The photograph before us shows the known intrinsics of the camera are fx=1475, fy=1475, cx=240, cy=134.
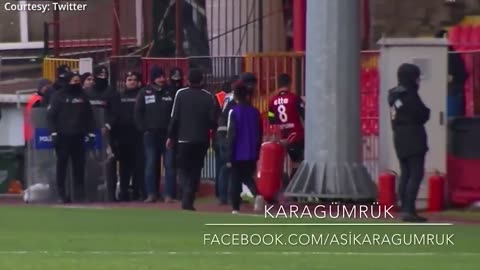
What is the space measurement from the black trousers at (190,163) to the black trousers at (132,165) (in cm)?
247

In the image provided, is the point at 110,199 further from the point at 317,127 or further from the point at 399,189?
the point at 399,189

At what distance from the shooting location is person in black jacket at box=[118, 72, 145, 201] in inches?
834

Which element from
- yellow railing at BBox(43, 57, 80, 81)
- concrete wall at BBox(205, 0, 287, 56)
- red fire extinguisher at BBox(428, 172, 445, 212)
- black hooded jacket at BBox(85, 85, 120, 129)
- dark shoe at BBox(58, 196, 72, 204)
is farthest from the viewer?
concrete wall at BBox(205, 0, 287, 56)

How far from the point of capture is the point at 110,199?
2131cm

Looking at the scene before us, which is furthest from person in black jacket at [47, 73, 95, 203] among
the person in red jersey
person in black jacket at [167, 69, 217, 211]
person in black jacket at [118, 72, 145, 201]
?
the person in red jersey

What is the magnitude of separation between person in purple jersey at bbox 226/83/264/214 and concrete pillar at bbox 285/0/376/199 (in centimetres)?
92

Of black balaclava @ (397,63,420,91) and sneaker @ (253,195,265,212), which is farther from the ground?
black balaclava @ (397,63,420,91)

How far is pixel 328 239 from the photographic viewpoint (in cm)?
1526

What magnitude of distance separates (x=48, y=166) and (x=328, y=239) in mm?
7042

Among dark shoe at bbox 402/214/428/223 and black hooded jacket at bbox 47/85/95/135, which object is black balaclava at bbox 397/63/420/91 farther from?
black hooded jacket at bbox 47/85/95/135

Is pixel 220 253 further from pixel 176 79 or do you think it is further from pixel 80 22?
pixel 80 22

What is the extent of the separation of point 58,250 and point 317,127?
19.4 feet

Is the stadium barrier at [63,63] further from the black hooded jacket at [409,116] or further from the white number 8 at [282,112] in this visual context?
the black hooded jacket at [409,116]

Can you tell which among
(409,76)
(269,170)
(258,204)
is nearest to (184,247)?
(409,76)
